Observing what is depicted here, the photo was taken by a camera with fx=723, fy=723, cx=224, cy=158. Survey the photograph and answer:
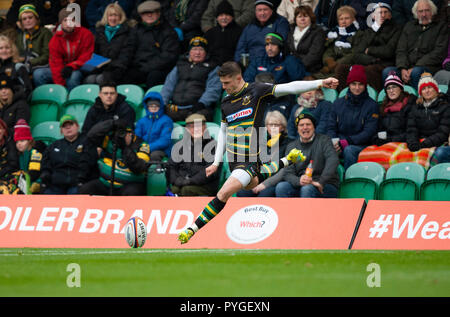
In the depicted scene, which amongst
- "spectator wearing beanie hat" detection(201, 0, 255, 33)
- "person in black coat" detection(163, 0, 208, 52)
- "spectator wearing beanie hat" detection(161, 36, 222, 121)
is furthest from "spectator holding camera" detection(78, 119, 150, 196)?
"spectator wearing beanie hat" detection(201, 0, 255, 33)

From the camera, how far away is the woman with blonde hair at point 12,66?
15670 mm

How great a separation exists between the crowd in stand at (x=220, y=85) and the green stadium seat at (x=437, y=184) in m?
0.30

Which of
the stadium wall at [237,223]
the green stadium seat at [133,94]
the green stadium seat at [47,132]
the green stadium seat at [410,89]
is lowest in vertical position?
the stadium wall at [237,223]

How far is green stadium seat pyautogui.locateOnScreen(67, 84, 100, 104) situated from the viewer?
15434 mm

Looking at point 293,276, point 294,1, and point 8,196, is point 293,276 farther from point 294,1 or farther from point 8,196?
point 294,1

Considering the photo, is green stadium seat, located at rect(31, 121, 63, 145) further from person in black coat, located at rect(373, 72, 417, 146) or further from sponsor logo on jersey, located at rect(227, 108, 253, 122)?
person in black coat, located at rect(373, 72, 417, 146)

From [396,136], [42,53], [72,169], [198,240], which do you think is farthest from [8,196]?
[396,136]

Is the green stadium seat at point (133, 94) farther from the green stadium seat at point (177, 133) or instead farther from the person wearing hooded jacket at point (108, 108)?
the green stadium seat at point (177, 133)

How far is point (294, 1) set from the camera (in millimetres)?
15203

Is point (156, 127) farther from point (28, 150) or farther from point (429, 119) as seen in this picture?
point (429, 119)

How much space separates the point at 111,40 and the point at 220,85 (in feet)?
10.9

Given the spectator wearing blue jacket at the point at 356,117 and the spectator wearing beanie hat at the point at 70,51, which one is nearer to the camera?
the spectator wearing blue jacket at the point at 356,117

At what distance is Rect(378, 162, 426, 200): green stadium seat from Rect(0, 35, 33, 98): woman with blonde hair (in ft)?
26.1

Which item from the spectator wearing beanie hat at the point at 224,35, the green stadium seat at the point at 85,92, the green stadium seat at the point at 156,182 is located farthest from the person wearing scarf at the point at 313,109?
the green stadium seat at the point at 85,92
